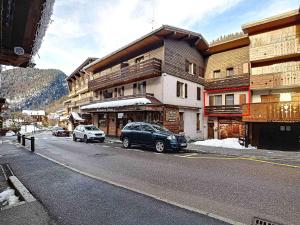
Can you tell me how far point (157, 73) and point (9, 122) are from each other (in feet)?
185

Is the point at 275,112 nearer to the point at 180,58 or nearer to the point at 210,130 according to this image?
the point at 210,130

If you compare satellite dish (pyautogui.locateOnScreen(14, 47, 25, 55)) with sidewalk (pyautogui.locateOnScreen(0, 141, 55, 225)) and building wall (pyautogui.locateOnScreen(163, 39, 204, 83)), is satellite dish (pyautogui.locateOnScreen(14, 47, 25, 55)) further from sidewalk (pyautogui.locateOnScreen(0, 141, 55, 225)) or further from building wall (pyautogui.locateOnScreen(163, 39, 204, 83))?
building wall (pyautogui.locateOnScreen(163, 39, 204, 83))

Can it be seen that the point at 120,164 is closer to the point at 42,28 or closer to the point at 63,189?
the point at 63,189

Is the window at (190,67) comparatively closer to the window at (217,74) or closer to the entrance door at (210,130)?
the window at (217,74)

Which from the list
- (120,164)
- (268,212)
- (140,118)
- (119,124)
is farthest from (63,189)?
(119,124)

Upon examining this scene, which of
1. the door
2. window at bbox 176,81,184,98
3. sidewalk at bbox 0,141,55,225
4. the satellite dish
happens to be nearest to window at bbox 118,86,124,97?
window at bbox 176,81,184,98

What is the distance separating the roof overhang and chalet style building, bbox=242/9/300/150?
76.9 inches

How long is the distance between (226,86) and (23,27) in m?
22.6

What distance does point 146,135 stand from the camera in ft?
51.9

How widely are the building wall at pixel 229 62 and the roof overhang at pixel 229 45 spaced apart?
1.20 ft

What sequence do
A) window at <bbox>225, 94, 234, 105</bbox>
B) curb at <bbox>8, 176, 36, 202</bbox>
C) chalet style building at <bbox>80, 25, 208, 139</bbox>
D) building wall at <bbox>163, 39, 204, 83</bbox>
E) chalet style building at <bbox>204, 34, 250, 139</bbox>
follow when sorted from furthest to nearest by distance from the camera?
window at <bbox>225, 94, 234, 105</bbox>, chalet style building at <bbox>204, 34, 250, 139</bbox>, building wall at <bbox>163, 39, 204, 83</bbox>, chalet style building at <bbox>80, 25, 208, 139</bbox>, curb at <bbox>8, 176, 36, 202</bbox>

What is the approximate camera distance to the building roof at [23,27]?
13.9ft

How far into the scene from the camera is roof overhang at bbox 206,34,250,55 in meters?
23.4

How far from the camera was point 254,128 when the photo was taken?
18438mm
